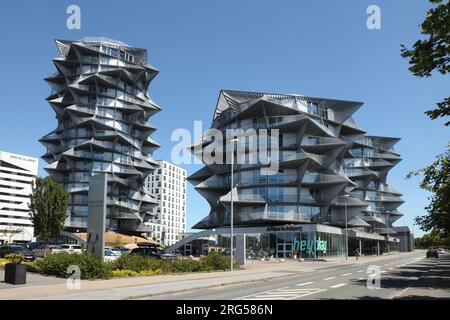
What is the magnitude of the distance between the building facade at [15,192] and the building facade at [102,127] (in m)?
52.9

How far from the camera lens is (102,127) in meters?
102

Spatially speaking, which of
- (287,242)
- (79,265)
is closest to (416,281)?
(79,265)

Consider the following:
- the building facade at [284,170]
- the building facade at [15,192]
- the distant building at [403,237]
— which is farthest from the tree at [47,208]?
the distant building at [403,237]

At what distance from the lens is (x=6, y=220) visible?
15062cm

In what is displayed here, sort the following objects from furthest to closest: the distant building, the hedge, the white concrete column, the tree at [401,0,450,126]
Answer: the distant building → the white concrete column → the hedge → the tree at [401,0,450,126]

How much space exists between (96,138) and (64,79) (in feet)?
68.7

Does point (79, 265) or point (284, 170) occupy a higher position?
point (284, 170)

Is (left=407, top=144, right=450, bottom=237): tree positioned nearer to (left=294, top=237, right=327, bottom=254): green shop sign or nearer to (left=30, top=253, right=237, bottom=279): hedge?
(left=30, top=253, right=237, bottom=279): hedge

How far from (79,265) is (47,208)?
2140cm

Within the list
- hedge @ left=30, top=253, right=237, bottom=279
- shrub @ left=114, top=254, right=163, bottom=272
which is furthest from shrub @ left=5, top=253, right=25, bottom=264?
shrub @ left=114, top=254, right=163, bottom=272

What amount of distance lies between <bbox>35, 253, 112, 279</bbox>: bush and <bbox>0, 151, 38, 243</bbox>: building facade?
434ft

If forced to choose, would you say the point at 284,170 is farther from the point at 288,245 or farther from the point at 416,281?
the point at 416,281

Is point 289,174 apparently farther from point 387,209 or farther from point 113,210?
point 387,209

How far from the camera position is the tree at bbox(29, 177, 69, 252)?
4384cm
